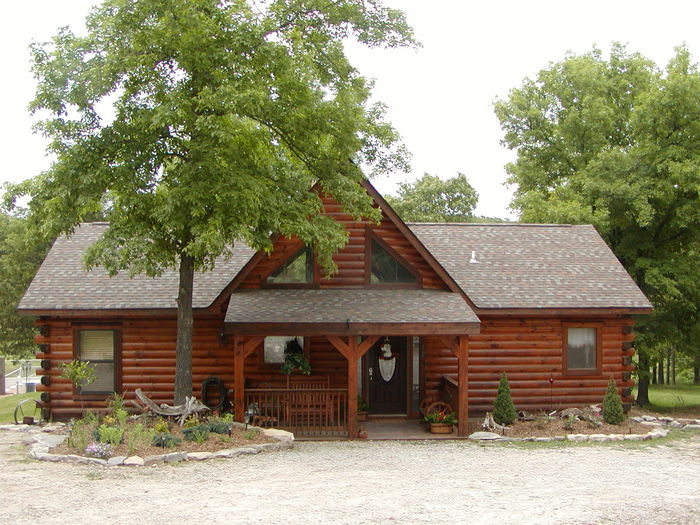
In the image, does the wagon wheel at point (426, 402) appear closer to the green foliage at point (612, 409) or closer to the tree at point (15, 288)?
the green foliage at point (612, 409)

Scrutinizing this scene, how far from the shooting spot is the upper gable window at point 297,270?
1748 centimetres

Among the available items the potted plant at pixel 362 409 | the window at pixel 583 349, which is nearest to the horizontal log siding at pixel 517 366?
the window at pixel 583 349

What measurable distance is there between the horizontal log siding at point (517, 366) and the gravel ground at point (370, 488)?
3777 mm

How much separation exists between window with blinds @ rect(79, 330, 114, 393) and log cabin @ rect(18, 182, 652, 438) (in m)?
0.03

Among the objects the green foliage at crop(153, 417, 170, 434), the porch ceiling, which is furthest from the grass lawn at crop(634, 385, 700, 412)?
the green foliage at crop(153, 417, 170, 434)

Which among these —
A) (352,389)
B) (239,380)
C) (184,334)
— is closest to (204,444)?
(239,380)

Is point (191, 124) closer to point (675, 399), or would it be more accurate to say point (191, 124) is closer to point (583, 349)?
point (583, 349)

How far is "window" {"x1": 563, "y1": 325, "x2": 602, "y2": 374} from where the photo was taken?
18.6m

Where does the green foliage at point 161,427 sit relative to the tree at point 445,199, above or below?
below

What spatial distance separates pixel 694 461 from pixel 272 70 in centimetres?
1089

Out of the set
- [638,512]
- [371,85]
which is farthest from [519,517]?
[371,85]

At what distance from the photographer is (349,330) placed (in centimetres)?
1549

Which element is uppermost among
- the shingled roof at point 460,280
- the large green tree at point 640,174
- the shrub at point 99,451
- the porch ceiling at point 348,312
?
the large green tree at point 640,174

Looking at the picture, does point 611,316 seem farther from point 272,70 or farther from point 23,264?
point 23,264
